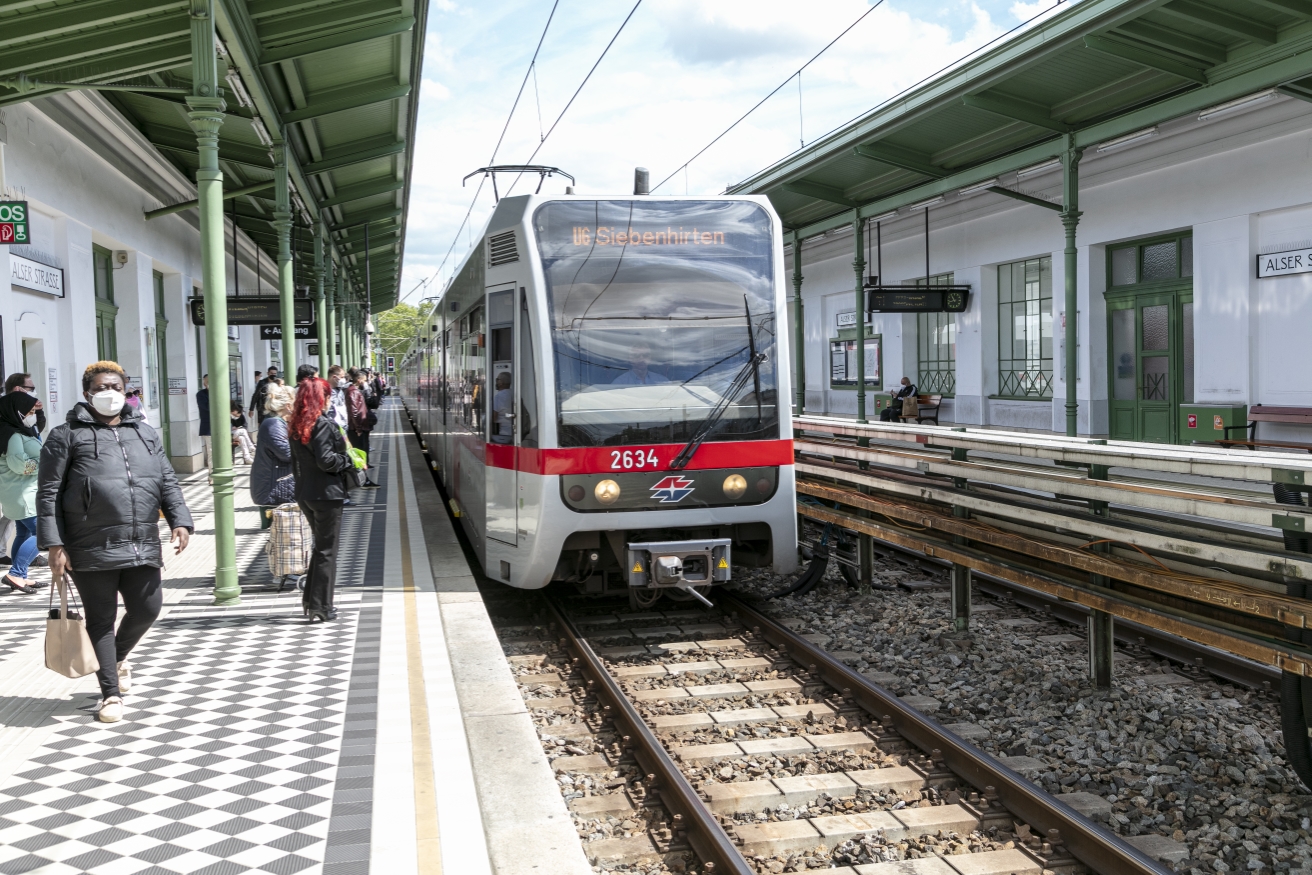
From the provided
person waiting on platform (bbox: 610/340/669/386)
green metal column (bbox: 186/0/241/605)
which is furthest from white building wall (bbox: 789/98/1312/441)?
green metal column (bbox: 186/0/241/605)

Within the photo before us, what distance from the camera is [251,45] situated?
35.9 feet

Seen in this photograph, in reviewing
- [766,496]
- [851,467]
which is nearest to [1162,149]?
[851,467]

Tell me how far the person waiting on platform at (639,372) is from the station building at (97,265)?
506 centimetres

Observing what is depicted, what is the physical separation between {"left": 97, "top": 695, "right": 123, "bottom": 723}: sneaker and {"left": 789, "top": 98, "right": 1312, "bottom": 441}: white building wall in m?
15.4

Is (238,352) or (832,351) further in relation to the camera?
(832,351)

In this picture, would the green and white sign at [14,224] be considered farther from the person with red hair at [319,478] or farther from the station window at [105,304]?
the station window at [105,304]

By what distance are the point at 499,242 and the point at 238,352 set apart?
61.1 feet

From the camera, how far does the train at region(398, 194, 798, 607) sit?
7957mm

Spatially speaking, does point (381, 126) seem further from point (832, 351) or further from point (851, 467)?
point (832, 351)

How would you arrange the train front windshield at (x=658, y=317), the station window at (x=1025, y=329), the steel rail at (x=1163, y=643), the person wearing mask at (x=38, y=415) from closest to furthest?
the steel rail at (x=1163, y=643) < the train front windshield at (x=658, y=317) < the person wearing mask at (x=38, y=415) < the station window at (x=1025, y=329)

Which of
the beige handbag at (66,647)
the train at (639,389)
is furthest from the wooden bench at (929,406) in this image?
the beige handbag at (66,647)

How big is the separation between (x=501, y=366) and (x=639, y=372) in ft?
3.69

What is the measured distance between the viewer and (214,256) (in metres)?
8.42

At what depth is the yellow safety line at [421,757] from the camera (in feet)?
13.2
